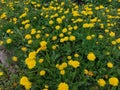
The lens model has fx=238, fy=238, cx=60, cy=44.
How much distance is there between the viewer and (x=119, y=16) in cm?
478

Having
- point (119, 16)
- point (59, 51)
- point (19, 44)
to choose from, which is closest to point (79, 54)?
point (59, 51)

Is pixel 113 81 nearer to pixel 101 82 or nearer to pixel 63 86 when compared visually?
Answer: pixel 101 82

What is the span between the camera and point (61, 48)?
3943 mm

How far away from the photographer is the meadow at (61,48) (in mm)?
3385

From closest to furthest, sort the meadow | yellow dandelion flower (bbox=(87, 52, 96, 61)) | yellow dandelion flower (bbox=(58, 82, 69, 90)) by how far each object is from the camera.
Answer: yellow dandelion flower (bbox=(58, 82, 69, 90))
the meadow
yellow dandelion flower (bbox=(87, 52, 96, 61))

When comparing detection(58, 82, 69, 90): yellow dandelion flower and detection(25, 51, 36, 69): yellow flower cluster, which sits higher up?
detection(25, 51, 36, 69): yellow flower cluster

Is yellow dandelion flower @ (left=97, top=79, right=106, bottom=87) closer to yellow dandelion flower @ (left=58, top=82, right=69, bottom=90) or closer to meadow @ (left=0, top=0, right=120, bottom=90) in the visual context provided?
Result: meadow @ (left=0, top=0, right=120, bottom=90)

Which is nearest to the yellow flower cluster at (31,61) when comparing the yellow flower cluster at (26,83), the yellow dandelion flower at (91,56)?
the yellow flower cluster at (26,83)

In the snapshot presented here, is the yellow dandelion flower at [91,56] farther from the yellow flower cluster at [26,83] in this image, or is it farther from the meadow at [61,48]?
the yellow flower cluster at [26,83]

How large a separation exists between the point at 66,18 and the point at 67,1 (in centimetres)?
94

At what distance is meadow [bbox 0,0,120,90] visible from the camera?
3385 mm

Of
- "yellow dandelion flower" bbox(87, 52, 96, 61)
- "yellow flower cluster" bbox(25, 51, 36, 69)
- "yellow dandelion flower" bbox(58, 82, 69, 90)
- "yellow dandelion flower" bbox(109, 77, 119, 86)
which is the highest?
"yellow flower cluster" bbox(25, 51, 36, 69)

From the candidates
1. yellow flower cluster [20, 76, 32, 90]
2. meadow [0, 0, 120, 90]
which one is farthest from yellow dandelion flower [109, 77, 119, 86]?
yellow flower cluster [20, 76, 32, 90]

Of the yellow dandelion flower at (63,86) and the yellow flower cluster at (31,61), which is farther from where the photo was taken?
the yellow flower cluster at (31,61)
